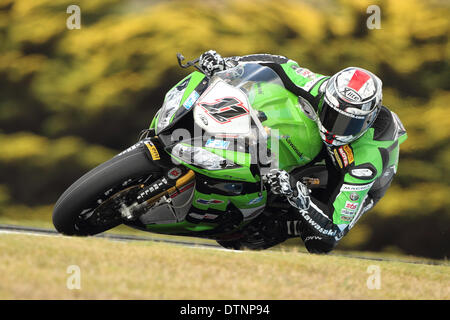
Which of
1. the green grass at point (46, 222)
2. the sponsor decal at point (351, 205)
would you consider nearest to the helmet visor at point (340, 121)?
the sponsor decal at point (351, 205)

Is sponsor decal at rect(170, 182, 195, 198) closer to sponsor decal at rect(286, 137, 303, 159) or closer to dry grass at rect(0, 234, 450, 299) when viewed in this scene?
dry grass at rect(0, 234, 450, 299)

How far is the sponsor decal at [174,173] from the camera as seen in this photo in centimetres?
411

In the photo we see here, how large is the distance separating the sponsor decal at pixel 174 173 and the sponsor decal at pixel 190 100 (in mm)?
379

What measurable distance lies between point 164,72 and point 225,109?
216 centimetres

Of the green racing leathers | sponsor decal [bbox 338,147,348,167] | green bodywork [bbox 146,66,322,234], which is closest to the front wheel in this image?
green bodywork [bbox 146,66,322,234]

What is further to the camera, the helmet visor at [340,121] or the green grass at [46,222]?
the green grass at [46,222]

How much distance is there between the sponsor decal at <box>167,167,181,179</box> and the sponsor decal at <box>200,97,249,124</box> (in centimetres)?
43

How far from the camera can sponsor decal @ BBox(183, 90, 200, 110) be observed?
4.00 m

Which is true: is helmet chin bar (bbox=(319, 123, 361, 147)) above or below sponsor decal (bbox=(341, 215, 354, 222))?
above

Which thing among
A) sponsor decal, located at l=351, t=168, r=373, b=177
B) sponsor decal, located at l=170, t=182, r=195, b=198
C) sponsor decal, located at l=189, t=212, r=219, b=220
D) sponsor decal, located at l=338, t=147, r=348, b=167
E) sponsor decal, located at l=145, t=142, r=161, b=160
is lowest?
sponsor decal, located at l=189, t=212, r=219, b=220

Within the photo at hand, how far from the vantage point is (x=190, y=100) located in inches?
159

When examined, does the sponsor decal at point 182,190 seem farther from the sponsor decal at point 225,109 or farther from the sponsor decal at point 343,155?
the sponsor decal at point 343,155

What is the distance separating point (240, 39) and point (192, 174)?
215 cm

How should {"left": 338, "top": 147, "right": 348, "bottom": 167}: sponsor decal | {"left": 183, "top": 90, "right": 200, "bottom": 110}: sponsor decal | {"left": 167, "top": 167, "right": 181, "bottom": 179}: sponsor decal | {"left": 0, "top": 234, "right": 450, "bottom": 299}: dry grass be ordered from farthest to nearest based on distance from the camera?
{"left": 338, "top": 147, "right": 348, "bottom": 167}: sponsor decal
{"left": 167, "top": 167, "right": 181, "bottom": 179}: sponsor decal
{"left": 183, "top": 90, "right": 200, "bottom": 110}: sponsor decal
{"left": 0, "top": 234, "right": 450, "bottom": 299}: dry grass
